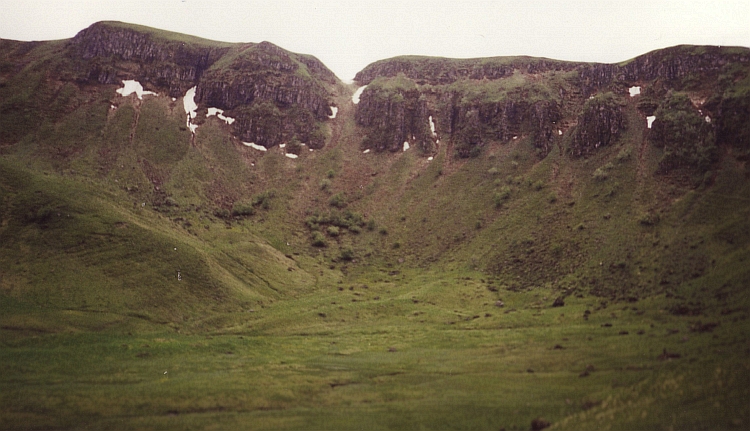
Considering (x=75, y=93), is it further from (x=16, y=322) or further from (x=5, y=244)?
(x=16, y=322)

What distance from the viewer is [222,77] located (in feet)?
607

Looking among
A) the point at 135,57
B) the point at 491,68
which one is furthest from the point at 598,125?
the point at 135,57

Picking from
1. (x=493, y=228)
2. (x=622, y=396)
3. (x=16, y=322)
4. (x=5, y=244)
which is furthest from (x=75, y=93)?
(x=622, y=396)

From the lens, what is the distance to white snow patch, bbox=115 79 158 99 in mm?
173962

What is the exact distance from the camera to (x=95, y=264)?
9331 centimetres

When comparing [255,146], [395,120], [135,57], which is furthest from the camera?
[135,57]

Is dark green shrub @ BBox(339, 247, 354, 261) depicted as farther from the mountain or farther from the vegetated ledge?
the vegetated ledge

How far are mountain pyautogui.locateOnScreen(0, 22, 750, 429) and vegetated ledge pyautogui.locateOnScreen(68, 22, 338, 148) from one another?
937 mm

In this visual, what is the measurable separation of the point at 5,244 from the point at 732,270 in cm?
12655

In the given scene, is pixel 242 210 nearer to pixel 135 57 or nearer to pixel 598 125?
pixel 135 57

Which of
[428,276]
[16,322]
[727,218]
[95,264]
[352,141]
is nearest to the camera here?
[16,322]

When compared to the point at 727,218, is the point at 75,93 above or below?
above

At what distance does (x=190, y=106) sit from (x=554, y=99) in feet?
429

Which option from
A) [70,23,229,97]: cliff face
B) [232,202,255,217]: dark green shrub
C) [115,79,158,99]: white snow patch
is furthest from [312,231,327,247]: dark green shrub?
[115,79,158,99]: white snow patch
